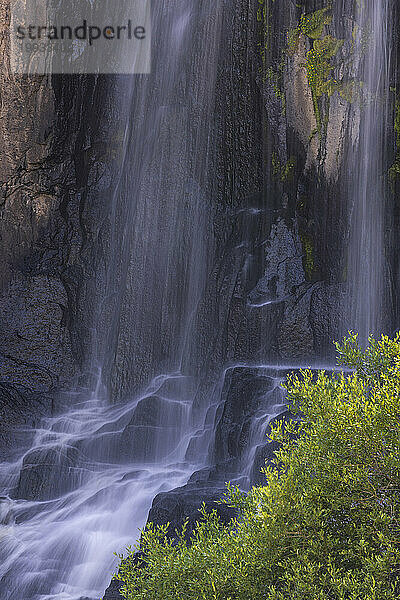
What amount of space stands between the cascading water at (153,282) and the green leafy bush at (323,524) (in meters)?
7.27

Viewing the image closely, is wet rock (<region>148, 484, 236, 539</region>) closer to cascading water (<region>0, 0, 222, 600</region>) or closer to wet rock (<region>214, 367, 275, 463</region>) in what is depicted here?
wet rock (<region>214, 367, 275, 463</region>)

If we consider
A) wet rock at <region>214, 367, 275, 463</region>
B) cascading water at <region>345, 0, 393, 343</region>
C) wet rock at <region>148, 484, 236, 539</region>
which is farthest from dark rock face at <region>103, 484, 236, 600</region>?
cascading water at <region>345, 0, 393, 343</region>

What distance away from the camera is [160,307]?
50.3 ft

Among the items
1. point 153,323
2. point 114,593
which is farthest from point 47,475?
point 114,593

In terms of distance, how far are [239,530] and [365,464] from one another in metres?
1.04

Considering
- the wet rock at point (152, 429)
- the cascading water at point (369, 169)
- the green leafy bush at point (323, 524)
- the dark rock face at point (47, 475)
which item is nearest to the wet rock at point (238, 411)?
the wet rock at point (152, 429)

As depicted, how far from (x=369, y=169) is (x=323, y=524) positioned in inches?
434

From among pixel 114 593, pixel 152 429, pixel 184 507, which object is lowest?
pixel 114 593

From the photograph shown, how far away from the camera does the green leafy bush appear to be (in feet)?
13.7

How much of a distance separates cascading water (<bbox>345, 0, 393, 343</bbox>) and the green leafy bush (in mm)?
9441

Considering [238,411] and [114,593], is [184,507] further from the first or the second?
[238,411]

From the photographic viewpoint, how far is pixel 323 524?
436cm

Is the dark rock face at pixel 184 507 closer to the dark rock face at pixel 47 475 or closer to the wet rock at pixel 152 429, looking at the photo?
the dark rock face at pixel 47 475

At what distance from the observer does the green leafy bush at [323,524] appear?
4.18 metres
